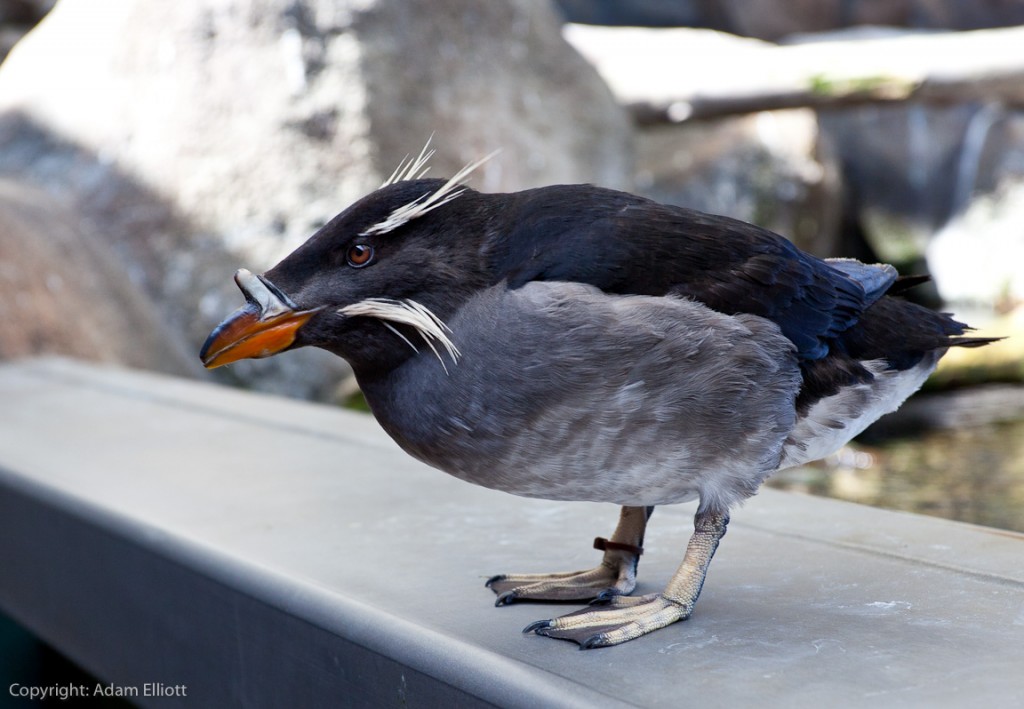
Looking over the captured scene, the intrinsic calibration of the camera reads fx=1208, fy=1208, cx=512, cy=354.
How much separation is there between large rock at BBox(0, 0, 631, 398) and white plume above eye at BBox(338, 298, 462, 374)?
427cm

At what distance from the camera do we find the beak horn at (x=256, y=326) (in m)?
1.62

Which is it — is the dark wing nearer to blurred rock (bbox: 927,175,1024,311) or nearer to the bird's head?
the bird's head

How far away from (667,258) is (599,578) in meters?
0.56

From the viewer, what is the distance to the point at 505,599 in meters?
1.86

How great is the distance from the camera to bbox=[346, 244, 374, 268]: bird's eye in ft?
5.47

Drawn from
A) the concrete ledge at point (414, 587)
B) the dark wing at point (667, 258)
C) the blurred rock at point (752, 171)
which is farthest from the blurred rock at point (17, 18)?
the dark wing at point (667, 258)

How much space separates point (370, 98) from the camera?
6.12m

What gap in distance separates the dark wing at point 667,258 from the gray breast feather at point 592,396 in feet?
0.10

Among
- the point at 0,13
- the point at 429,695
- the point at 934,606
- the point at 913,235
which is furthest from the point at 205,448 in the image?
the point at 913,235

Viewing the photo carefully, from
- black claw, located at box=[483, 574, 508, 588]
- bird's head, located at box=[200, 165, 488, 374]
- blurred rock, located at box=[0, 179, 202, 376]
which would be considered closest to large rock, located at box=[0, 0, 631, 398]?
blurred rock, located at box=[0, 179, 202, 376]

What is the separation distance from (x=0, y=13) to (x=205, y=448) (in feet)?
22.8

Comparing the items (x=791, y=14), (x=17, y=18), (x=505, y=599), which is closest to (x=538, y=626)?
(x=505, y=599)

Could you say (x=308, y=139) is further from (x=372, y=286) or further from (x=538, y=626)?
(x=538, y=626)

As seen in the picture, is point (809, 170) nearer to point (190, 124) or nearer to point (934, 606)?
point (190, 124)
